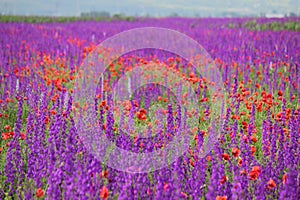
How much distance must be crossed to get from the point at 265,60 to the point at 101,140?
16.3ft

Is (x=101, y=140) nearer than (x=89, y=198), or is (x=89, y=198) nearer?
(x=89, y=198)

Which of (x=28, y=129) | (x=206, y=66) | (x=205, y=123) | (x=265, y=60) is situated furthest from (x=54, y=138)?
(x=265, y=60)

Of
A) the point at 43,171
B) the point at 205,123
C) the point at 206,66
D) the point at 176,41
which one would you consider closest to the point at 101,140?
the point at 43,171

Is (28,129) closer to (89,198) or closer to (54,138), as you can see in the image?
(54,138)

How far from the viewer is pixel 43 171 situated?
8.16 feet

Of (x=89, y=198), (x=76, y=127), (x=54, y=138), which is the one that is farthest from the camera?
(x=76, y=127)

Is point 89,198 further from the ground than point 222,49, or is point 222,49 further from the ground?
point 222,49

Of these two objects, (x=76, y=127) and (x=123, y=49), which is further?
(x=123, y=49)

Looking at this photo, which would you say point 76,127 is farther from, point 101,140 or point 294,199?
point 294,199

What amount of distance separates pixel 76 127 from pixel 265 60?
4905mm

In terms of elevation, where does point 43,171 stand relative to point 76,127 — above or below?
below

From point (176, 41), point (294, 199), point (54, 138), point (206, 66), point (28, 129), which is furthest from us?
point (176, 41)

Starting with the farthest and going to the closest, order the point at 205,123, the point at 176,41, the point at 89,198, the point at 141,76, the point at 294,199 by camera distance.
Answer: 1. the point at 176,41
2. the point at 141,76
3. the point at 205,123
4. the point at 294,199
5. the point at 89,198

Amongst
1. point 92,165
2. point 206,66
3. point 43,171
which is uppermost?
point 206,66
